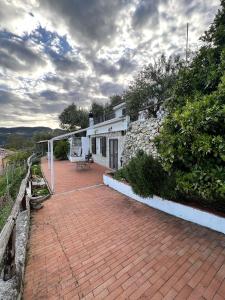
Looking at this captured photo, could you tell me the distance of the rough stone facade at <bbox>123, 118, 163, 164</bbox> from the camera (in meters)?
8.05

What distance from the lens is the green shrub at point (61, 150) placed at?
20406mm

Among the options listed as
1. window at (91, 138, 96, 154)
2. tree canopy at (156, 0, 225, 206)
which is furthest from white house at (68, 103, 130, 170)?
tree canopy at (156, 0, 225, 206)

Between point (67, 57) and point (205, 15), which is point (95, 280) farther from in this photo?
point (67, 57)

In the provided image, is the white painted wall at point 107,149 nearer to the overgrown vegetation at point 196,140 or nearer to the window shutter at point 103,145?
the window shutter at point 103,145

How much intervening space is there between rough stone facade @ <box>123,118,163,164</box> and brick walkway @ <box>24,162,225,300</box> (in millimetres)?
3526

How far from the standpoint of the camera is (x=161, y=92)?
11367 millimetres

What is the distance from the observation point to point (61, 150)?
20.4 metres

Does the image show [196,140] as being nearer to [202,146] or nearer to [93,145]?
[202,146]

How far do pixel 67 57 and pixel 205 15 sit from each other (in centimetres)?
847

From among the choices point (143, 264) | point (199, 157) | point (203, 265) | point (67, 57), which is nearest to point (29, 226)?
point (143, 264)

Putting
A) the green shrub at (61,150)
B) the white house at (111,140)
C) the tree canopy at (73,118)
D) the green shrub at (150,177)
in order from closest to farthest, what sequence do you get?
the green shrub at (150,177), the white house at (111,140), the green shrub at (61,150), the tree canopy at (73,118)

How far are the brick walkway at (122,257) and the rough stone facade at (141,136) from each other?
11.6 feet

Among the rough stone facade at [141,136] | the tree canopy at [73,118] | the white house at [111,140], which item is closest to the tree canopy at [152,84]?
the white house at [111,140]

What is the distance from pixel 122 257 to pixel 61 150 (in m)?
18.1
